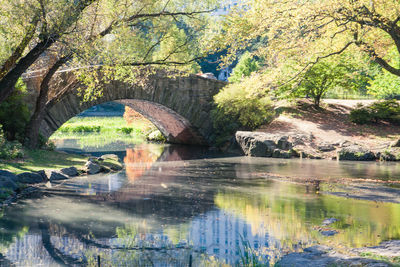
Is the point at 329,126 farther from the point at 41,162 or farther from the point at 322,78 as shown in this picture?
the point at 41,162

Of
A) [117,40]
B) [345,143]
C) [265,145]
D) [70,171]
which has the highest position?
[117,40]

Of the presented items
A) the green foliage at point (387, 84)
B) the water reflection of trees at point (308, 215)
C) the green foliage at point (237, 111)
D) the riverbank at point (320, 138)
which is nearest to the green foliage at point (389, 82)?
the green foliage at point (387, 84)

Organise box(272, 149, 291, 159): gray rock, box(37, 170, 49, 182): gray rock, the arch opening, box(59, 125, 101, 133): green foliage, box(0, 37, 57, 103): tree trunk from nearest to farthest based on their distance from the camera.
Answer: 1. box(0, 37, 57, 103): tree trunk
2. box(37, 170, 49, 182): gray rock
3. box(272, 149, 291, 159): gray rock
4. the arch opening
5. box(59, 125, 101, 133): green foliage

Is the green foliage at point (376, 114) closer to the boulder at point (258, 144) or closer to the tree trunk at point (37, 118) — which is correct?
the boulder at point (258, 144)

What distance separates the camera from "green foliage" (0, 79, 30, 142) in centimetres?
1659

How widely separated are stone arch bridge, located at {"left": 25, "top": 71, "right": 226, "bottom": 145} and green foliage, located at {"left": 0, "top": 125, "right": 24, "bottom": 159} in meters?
3.20

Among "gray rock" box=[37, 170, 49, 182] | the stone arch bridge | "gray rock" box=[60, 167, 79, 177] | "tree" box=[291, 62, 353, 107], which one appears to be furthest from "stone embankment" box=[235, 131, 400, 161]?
"gray rock" box=[37, 170, 49, 182]

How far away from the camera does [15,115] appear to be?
16.7 m

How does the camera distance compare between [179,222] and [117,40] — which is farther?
[117,40]

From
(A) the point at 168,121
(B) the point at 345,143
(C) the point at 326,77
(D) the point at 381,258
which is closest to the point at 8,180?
(D) the point at 381,258

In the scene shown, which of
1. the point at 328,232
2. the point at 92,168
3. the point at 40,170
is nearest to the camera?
the point at 328,232

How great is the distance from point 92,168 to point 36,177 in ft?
9.05

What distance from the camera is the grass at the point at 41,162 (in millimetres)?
13430

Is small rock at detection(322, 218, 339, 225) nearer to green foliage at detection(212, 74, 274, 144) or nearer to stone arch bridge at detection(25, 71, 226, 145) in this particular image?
stone arch bridge at detection(25, 71, 226, 145)
